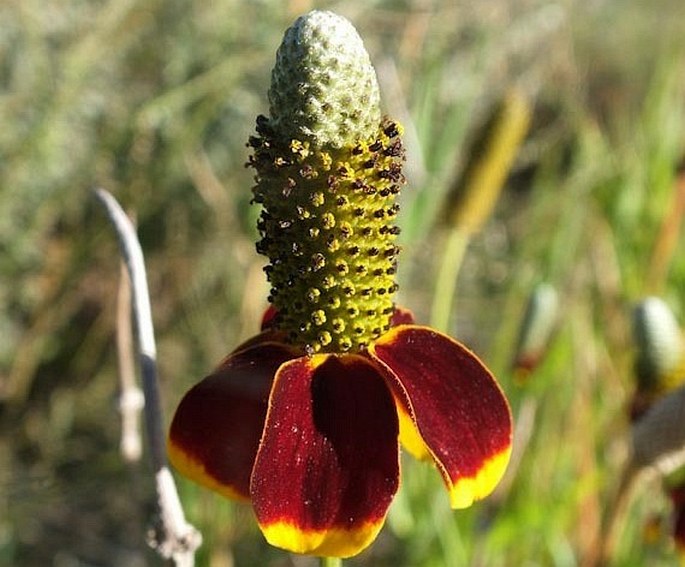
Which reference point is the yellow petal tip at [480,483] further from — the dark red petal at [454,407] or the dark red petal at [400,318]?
the dark red petal at [400,318]

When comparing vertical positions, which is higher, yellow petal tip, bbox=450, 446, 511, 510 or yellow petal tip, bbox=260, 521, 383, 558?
yellow petal tip, bbox=450, 446, 511, 510

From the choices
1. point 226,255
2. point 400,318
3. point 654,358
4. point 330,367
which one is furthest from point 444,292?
point 226,255

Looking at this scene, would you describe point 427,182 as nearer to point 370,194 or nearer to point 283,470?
point 370,194

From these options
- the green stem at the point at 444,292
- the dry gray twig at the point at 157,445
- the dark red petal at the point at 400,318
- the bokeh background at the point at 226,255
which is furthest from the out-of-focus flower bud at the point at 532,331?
the dry gray twig at the point at 157,445

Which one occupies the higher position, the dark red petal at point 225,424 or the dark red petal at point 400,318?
the dark red petal at point 400,318

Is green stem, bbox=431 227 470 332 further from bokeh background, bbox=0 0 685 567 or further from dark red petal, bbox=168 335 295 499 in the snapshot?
dark red petal, bbox=168 335 295 499

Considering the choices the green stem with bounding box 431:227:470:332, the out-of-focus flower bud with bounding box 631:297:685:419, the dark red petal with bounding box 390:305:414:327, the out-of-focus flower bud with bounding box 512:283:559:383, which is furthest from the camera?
the green stem with bounding box 431:227:470:332

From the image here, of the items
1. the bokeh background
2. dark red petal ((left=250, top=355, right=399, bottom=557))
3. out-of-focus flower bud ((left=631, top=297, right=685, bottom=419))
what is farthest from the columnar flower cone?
the bokeh background

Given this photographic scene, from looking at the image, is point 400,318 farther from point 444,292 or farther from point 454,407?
point 444,292
